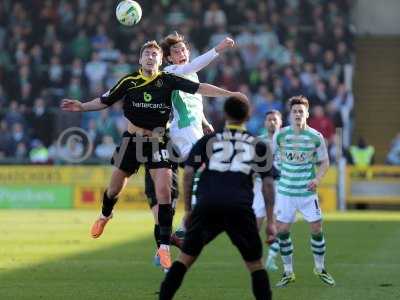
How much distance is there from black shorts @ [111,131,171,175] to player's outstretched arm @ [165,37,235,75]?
0.94 m

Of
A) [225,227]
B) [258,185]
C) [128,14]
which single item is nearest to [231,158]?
[225,227]

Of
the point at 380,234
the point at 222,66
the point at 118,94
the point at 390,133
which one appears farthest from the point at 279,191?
the point at 390,133

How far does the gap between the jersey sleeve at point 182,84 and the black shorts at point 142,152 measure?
1.94 ft

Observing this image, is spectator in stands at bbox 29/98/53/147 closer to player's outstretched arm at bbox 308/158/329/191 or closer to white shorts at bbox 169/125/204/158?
white shorts at bbox 169/125/204/158

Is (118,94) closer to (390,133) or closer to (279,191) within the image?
(279,191)

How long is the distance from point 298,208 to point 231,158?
3.85 meters

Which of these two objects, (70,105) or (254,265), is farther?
(70,105)

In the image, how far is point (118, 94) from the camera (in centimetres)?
1188

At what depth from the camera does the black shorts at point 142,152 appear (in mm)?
11867

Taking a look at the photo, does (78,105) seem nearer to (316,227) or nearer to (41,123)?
(316,227)

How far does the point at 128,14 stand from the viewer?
529 inches

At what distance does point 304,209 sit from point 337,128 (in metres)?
15.5

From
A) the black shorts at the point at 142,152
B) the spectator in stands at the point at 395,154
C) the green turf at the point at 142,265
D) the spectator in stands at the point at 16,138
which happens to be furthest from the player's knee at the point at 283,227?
the spectator in stands at the point at 16,138

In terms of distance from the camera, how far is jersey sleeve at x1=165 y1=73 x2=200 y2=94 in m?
11.8
